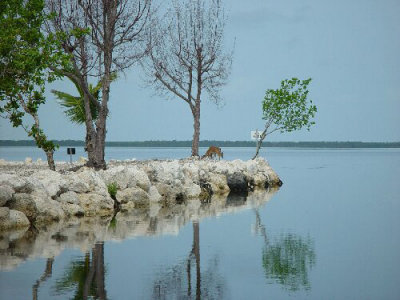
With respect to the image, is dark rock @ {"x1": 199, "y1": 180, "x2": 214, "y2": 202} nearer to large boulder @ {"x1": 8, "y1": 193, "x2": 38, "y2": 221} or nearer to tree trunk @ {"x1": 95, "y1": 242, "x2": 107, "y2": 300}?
large boulder @ {"x1": 8, "y1": 193, "x2": 38, "y2": 221}

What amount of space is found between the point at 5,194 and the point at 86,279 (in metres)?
6.21

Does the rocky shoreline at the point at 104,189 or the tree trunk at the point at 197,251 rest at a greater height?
the rocky shoreline at the point at 104,189

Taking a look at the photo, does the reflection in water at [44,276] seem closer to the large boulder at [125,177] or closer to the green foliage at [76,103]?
the large boulder at [125,177]

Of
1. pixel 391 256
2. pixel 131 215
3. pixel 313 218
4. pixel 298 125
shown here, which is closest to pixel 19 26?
pixel 131 215

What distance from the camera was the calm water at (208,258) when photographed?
27.0 feet

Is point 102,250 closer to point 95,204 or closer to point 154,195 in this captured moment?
point 95,204

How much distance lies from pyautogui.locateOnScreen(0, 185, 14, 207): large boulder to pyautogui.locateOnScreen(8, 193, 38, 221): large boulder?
320 mm

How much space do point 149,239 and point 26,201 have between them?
3805mm

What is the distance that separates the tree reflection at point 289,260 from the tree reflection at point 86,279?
237 cm

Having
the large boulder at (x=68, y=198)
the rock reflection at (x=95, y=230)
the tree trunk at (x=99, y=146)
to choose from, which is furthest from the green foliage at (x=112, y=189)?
the tree trunk at (x=99, y=146)

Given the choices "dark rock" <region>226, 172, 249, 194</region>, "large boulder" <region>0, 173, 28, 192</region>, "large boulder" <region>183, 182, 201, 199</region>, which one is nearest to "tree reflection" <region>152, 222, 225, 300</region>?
"large boulder" <region>0, 173, 28, 192</region>

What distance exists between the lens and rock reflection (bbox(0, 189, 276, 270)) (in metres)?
11.0

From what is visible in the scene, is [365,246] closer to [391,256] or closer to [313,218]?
[391,256]

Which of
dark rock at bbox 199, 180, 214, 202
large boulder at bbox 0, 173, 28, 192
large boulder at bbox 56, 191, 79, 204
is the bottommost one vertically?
dark rock at bbox 199, 180, 214, 202
